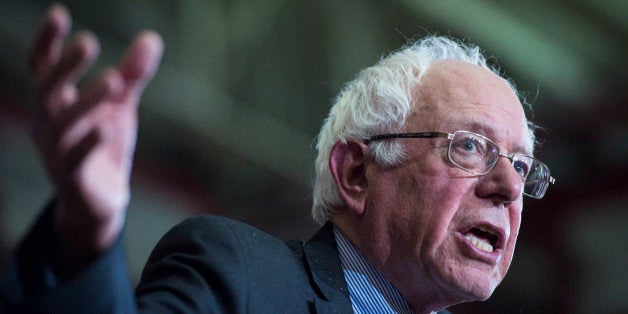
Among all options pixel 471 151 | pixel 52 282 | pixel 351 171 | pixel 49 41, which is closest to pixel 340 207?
pixel 351 171

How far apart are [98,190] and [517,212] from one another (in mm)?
1256

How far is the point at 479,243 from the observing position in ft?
6.44

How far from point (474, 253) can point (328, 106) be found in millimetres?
2617

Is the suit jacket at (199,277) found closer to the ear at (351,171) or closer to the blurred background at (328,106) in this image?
the ear at (351,171)

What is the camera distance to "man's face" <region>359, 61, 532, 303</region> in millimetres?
1917

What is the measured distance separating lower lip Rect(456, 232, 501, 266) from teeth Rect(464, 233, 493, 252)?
0.9 inches

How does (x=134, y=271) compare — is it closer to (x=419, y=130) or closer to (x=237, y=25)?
(x=237, y=25)

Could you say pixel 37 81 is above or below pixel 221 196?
above

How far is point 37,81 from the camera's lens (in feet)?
3.37

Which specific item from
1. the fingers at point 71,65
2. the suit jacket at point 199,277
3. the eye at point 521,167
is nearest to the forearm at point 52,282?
the suit jacket at point 199,277

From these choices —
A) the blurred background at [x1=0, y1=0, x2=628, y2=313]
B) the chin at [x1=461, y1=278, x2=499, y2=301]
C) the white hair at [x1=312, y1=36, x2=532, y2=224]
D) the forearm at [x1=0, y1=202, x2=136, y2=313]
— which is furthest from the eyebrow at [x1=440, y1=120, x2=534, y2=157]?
the blurred background at [x1=0, y1=0, x2=628, y2=313]

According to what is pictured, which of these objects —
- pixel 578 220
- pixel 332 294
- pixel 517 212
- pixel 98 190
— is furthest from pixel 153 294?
pixel 578 220

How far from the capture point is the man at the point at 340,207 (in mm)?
1031

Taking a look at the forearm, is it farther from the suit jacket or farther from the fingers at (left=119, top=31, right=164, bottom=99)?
the fingers at (left=119, top=31, right=164, bottom=99)
